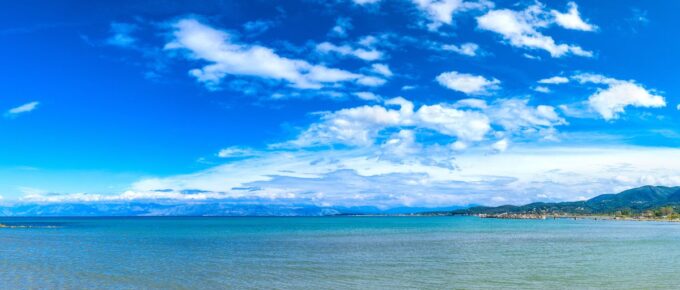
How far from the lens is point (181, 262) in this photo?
182 feet

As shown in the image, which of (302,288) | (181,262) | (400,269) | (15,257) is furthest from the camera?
(15,257)

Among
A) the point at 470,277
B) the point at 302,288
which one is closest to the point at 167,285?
the point at 302,288

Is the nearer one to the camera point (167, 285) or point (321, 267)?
point (167, 285)

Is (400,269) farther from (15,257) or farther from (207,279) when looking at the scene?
(15,257)

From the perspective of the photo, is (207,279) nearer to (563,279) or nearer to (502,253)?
(563,279)

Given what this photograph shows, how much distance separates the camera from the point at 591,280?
129 feet

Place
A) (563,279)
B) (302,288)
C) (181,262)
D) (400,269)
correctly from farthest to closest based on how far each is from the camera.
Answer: (181,262) → (400,269) → (563,279) → (302,288)

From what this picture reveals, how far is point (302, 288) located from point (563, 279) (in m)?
20.4

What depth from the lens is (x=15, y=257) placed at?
6116 centimetres

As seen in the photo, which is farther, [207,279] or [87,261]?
[87,261]

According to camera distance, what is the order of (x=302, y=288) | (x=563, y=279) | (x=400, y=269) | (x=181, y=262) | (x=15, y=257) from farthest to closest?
(x=15, y=257)
(x=181, y=262)
(x=400, y=269)
(x=563, y=279)
(x=302, y=288)

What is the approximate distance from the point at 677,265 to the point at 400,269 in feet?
88.8

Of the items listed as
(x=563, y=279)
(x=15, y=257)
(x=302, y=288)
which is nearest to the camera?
(x=302, y=288)

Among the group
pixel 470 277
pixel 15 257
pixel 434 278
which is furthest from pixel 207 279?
pixel 15 257
